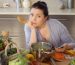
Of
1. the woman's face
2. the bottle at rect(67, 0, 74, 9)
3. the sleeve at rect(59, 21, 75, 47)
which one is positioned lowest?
the sleeve at rect(59, 21, 75, 47)

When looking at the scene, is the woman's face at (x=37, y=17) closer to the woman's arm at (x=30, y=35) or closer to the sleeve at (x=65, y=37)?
the woman's arm at (x=30, y=35)

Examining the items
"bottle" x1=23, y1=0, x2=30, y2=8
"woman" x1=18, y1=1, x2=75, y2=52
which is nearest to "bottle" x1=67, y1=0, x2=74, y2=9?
"bottle" x1=23, y1=0, x2=30, y2=8

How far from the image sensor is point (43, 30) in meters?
1.97

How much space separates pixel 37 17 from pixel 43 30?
0.18 m

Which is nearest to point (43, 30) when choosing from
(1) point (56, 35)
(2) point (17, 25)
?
(1) point (56, 35)

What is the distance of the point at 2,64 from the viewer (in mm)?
1243

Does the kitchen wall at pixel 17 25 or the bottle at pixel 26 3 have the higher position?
the bottle at pixel 26 3

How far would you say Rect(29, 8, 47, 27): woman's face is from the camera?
179 cm

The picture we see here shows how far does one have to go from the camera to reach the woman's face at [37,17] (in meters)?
1.79

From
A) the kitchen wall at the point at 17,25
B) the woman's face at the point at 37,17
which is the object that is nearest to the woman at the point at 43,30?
the woman's face at the point at 37,17

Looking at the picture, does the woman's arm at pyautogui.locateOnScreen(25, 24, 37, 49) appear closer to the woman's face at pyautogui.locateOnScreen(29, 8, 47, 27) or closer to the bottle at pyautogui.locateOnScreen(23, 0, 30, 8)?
the woman's face at pyautogui.locateOnScreen(29, 8, 47, 27)

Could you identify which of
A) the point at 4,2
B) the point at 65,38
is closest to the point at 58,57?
the point at 65,38

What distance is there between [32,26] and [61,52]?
0.46 metres

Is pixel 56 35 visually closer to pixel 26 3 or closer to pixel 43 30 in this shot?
pixel 43 30
